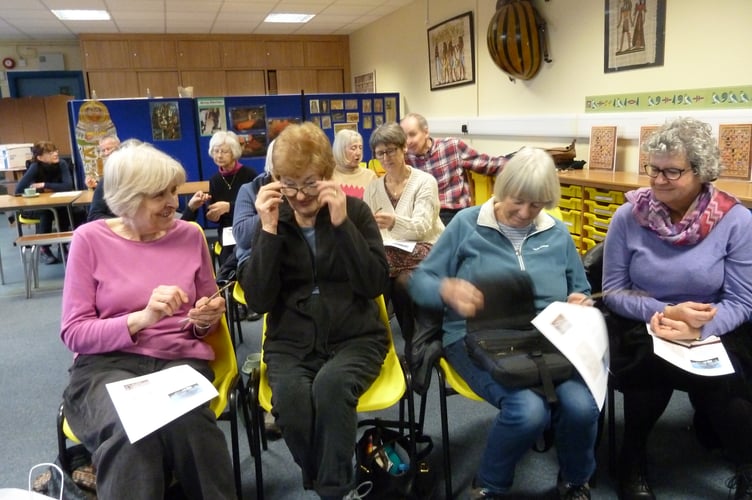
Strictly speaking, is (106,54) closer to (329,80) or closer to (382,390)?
(329,80)

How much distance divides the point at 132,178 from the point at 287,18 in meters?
6.95

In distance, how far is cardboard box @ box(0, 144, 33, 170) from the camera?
682cm

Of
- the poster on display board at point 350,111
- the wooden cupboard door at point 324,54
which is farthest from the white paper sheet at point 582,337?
the wooden cupboard door at point 324,54

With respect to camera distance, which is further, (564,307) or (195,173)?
(195,173)

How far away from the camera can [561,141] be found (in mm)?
4691

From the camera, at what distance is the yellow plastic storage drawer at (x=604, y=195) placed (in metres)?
3.24

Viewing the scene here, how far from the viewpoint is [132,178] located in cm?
157

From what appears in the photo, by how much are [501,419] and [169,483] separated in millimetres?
995

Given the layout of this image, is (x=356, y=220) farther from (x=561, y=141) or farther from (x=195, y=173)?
(x=195, y=173)

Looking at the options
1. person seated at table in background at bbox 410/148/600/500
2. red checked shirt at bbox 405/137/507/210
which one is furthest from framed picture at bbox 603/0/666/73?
person seated at table in background at bbox 410/148/600/500

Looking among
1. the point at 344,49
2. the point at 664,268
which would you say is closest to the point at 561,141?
the point at 664,268

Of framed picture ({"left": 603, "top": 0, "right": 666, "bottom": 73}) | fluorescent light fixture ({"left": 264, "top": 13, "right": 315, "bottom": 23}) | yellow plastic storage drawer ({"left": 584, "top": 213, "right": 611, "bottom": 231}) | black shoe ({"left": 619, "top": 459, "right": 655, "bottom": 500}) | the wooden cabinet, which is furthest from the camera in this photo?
the wooden cabinet

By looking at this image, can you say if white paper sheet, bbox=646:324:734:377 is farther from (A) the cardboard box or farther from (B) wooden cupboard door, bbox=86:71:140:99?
(B) wooden cupboard door, bbox=86:71:140:99

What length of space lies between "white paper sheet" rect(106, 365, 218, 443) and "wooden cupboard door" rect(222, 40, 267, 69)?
8271 mm
